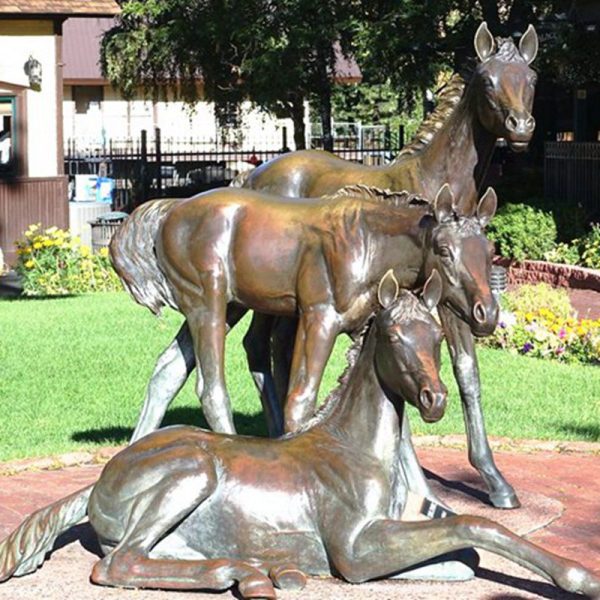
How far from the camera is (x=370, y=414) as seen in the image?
6.06 metres

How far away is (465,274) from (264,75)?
22.0 m

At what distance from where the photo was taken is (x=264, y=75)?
2808 cm

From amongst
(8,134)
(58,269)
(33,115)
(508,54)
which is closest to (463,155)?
(508,54)

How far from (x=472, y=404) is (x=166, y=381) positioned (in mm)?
1645

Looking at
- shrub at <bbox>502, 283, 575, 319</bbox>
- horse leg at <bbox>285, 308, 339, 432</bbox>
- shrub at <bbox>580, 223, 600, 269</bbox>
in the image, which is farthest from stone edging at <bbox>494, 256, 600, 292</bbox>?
horse leg at <bbox>285, 308, 339, 432</bbox>

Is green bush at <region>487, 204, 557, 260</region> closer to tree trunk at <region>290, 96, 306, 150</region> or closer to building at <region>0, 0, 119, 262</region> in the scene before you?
building at <region>0, 0, 119, 262</region>

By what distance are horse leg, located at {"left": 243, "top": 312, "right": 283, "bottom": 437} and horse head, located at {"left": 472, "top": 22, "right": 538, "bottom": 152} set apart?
5.57 feet

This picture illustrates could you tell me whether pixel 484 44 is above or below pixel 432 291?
above

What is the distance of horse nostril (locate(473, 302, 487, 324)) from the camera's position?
6.43 metres

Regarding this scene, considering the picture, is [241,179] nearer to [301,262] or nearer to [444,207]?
[301,262]

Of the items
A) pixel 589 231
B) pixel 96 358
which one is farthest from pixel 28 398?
pixel 589 231

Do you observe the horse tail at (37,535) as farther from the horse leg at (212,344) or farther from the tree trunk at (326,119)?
the tree trunk at (326,119)

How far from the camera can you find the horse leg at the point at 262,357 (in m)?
8.20

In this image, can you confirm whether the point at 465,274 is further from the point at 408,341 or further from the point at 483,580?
the point at 483,580
